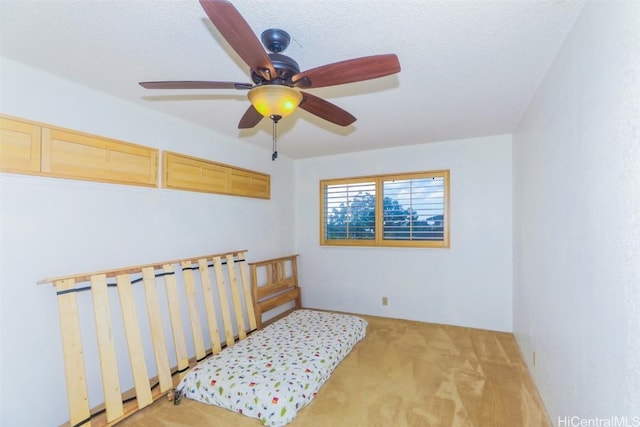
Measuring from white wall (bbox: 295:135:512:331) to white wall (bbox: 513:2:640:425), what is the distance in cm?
138

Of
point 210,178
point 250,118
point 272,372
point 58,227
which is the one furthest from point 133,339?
point 250,118

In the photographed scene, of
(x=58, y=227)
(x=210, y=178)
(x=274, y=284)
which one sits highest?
(x=210, y=178)

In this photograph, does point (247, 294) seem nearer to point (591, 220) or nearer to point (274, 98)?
point (274, 98)

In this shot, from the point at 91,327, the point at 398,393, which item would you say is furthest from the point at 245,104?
the point at 398,393

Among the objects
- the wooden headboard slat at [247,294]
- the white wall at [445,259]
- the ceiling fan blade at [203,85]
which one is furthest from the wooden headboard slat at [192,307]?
the white wall at [445,259]

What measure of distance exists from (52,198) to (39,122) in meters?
0.52

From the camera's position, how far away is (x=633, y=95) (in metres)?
1.09

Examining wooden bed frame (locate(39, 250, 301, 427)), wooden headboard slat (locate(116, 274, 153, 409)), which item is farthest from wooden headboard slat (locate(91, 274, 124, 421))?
wooden headboard slat (locate(116, 274, 153, 409))

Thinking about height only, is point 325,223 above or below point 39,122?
below

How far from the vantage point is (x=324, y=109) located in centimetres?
195

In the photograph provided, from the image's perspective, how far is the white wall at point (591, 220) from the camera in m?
1.11

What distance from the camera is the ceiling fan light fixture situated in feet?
5.12

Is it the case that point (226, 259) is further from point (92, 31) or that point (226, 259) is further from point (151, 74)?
point (92, 31)

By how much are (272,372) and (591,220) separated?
2.33m
